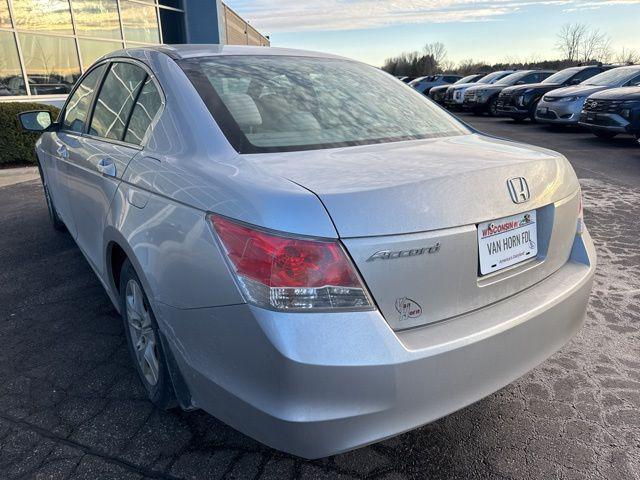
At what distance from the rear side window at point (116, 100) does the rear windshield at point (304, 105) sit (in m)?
0.39

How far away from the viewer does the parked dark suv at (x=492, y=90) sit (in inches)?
664

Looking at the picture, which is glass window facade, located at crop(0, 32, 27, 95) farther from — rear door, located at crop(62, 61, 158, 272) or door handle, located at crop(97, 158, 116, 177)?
door handle, located at crop(97, 158, 116, 177)

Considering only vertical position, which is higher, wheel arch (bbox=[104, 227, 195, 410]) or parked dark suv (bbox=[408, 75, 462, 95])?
parked dark suv (bbox=[408, 75, 462, 95])

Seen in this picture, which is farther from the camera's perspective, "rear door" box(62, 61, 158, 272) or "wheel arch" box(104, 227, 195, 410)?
"rear door" box(62, 61, 158, 272)

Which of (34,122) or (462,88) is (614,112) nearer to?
(34,122)

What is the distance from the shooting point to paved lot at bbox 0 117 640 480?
76.9 inches

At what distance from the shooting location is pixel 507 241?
1777mm

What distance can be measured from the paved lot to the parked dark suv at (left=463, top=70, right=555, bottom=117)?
587 inches

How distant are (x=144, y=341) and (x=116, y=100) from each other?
139cm

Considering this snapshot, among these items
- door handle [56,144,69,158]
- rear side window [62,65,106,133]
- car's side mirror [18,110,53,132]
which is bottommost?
door handle [56,144,69,158]

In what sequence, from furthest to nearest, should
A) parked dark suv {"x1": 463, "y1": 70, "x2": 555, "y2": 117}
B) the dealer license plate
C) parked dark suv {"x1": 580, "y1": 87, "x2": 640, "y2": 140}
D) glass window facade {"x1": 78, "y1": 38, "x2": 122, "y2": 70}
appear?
parked dark suv {"x1": 463, "y1": 70, "x2": 555, "y2": 117}
glass window facade {"x1": 78, "y1": 38, "x2": 122, "y2": 70}
parked dark suv {"x1": 580, "y1": 87, "x2": 640, "y2": 140}
the dealer license plate

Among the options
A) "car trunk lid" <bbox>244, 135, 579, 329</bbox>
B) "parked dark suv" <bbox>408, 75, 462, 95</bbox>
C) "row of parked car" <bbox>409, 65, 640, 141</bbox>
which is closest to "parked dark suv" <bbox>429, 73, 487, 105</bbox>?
"row of parked car" <bbox>409, 65, 640, 141</bbox>

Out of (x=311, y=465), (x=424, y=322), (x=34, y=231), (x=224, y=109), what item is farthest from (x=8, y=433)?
(x=34, y=231)

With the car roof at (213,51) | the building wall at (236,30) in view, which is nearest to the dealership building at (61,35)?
the building wall at (236,30)
